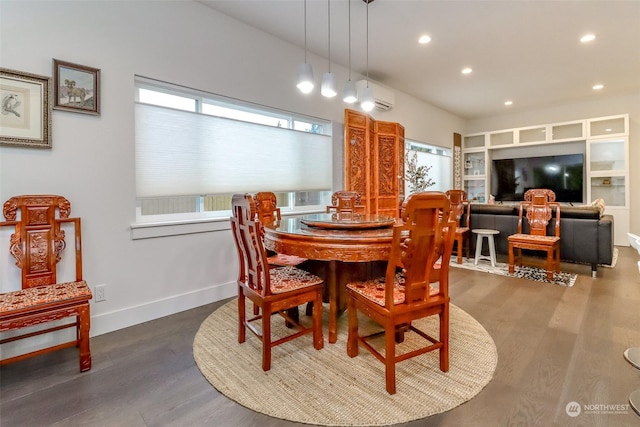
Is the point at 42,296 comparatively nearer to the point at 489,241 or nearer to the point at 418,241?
the point at 418,241

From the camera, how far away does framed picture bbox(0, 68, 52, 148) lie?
1.97 meters

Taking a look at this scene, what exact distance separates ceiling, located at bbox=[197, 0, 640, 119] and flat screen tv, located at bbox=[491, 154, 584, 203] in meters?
1.50

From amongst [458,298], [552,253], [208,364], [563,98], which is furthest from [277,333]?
[563,98]

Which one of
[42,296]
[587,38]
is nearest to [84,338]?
[42,296]

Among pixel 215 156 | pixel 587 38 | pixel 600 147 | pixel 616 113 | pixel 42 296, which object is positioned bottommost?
pixel 42 296

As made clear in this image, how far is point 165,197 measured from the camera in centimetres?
282

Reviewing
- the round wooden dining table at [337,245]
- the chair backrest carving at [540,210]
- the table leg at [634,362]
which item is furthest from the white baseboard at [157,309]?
the chair backrest carving at [540,210]

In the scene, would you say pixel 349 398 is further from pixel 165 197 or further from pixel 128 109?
pixel 128 109

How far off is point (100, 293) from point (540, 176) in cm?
800

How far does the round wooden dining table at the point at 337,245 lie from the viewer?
180 centimetres

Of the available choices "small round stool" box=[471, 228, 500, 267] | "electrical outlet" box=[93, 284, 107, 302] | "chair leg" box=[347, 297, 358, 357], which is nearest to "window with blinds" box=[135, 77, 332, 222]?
"electrical outlet" box=[93, 284, 107, 302]

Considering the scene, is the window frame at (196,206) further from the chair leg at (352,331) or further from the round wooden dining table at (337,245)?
the chair leg at (352,331)

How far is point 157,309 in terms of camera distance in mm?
2668

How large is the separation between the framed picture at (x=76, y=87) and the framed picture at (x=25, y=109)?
0.19ft
